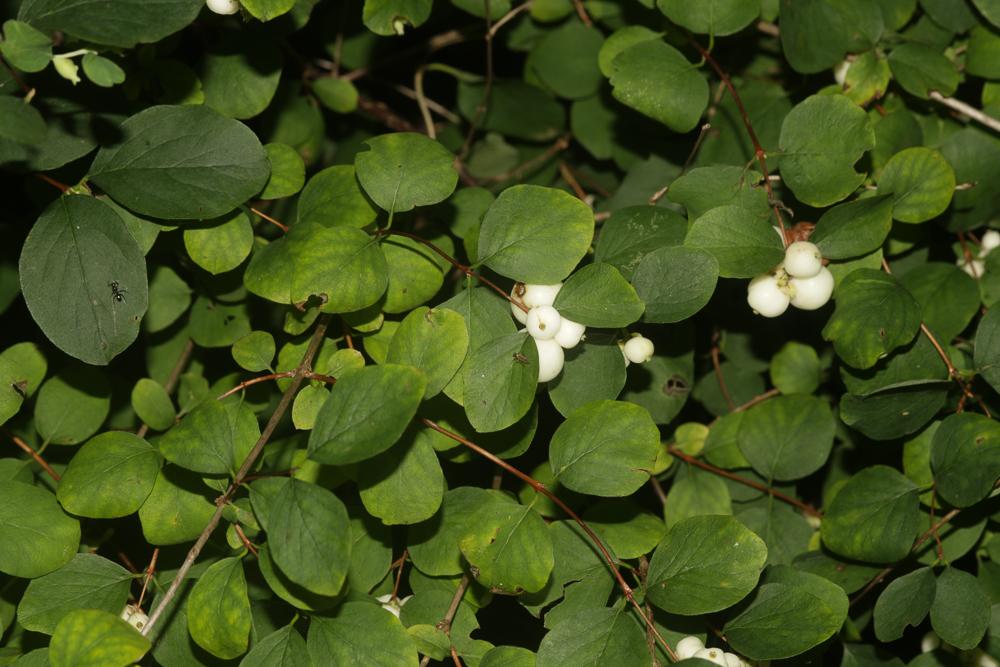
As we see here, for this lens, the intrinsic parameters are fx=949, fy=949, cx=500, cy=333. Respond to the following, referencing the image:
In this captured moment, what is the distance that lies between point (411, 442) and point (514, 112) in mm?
876

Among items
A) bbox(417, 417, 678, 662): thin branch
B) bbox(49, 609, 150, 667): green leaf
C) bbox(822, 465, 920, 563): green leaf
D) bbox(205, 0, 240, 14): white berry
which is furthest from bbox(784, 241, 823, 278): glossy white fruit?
bbox(49, 609, 150, 667): green leaf

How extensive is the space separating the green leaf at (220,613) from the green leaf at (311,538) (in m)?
0.16

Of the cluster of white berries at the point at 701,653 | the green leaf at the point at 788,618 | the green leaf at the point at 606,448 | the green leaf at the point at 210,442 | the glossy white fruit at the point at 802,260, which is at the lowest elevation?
the cluster of white berries at the point at 701,653

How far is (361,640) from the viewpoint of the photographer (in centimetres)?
121

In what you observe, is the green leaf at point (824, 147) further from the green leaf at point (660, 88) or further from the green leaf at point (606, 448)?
the green leaf at point (606, 448)

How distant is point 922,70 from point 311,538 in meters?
1.23

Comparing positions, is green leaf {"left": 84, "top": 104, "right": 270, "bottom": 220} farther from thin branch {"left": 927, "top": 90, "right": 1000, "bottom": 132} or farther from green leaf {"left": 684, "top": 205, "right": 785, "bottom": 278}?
thin branch {"left": 927, "top": 90, "right": 1000, "bottom": 132}

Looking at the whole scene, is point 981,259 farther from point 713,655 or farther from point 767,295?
point 713,655

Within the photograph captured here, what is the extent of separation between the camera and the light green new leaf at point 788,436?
5.07 ft

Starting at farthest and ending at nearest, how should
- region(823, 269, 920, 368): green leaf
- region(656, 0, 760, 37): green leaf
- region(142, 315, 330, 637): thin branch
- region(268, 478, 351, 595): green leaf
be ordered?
1. region(656, 0, 760, 37): green leaf
2. region(823, 269, 920, 368): green leaf
3. region(142, 315, 330, 637): thin branch
4. region(268, 478, 351, 595): green leaf

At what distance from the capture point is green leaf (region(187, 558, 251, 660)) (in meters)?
1.19

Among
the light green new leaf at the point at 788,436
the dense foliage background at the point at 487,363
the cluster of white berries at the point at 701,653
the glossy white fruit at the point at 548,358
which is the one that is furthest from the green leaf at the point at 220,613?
the light green new leaf at the point at 788,436

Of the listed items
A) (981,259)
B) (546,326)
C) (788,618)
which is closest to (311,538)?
(546,326)

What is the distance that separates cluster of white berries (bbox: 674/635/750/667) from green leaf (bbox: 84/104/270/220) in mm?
845
